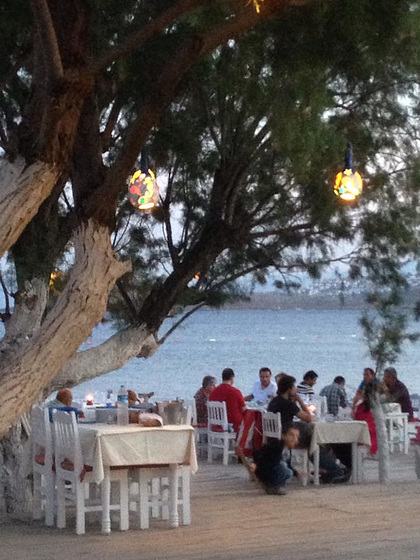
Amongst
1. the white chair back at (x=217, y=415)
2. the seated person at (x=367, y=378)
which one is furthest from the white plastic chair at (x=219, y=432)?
the seated person at (x=367, y=378)

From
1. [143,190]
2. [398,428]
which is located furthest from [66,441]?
[398,428]

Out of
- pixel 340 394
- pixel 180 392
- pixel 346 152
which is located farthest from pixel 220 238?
pixel 180 392

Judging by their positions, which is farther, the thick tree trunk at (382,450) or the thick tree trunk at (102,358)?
the thick tree trunk at (382,450)

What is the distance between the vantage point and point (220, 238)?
857cm

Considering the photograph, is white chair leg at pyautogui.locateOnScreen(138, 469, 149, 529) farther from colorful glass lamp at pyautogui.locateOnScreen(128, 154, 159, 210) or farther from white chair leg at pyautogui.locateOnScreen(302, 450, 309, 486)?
white chair leg at pyautogui.locateOnScreen(302, 450, 309, 486)

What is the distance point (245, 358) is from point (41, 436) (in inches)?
2102

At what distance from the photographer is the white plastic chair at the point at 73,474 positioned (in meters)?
7.50

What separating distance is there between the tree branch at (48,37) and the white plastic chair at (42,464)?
12.5 ft

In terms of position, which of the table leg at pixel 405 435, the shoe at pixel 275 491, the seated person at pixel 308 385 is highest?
the seated person at pixel 308 385

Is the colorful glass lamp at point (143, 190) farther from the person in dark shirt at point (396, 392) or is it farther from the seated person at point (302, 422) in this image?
the person in dark shirt at point (396, 392)

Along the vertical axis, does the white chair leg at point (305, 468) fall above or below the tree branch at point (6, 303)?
below

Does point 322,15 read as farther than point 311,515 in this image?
No

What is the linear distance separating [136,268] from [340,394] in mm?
4350

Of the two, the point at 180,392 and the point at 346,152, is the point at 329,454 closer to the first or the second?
the point at 346,152
